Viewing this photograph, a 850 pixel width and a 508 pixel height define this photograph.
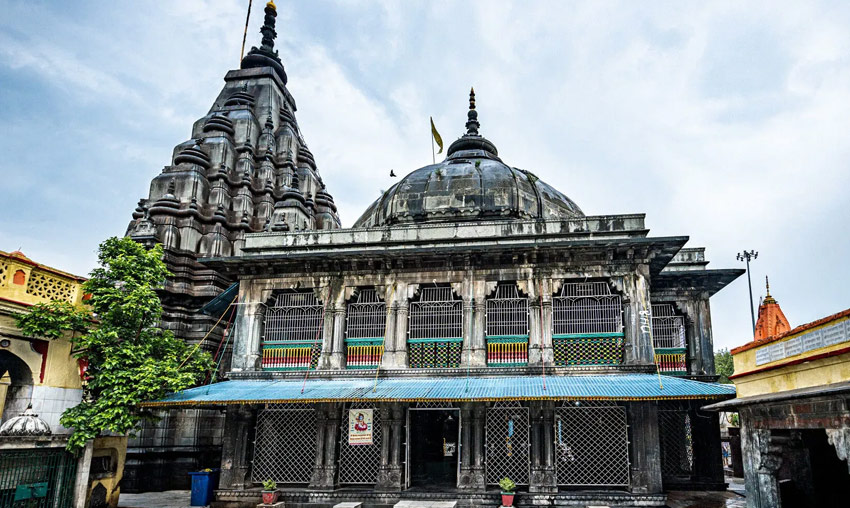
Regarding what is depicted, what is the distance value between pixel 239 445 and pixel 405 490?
5443 millimetres

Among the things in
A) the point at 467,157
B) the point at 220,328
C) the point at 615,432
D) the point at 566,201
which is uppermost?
the point at 467,157

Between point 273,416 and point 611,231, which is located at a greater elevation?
point 611,231

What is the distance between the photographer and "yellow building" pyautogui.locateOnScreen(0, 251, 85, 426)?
47.5 ft

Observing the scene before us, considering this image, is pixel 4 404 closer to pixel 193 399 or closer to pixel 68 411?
pixel 68 411

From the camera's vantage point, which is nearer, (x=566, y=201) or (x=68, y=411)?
(x=68, y=411)

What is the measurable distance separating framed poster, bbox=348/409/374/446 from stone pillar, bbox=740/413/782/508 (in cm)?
1035

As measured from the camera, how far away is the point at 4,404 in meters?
14.5

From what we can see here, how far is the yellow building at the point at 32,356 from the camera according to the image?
47.5 ft

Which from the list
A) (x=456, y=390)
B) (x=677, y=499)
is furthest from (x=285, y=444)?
(x=677, y=499)

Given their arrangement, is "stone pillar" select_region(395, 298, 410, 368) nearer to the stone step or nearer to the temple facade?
the stone step

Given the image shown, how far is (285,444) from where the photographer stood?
1894 cm

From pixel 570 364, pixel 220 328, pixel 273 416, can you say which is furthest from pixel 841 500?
pixel 220 328

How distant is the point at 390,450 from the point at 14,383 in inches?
395

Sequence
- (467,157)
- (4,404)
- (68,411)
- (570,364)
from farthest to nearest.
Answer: (467,157) < (570,364) < (68,411) < (4,404)
